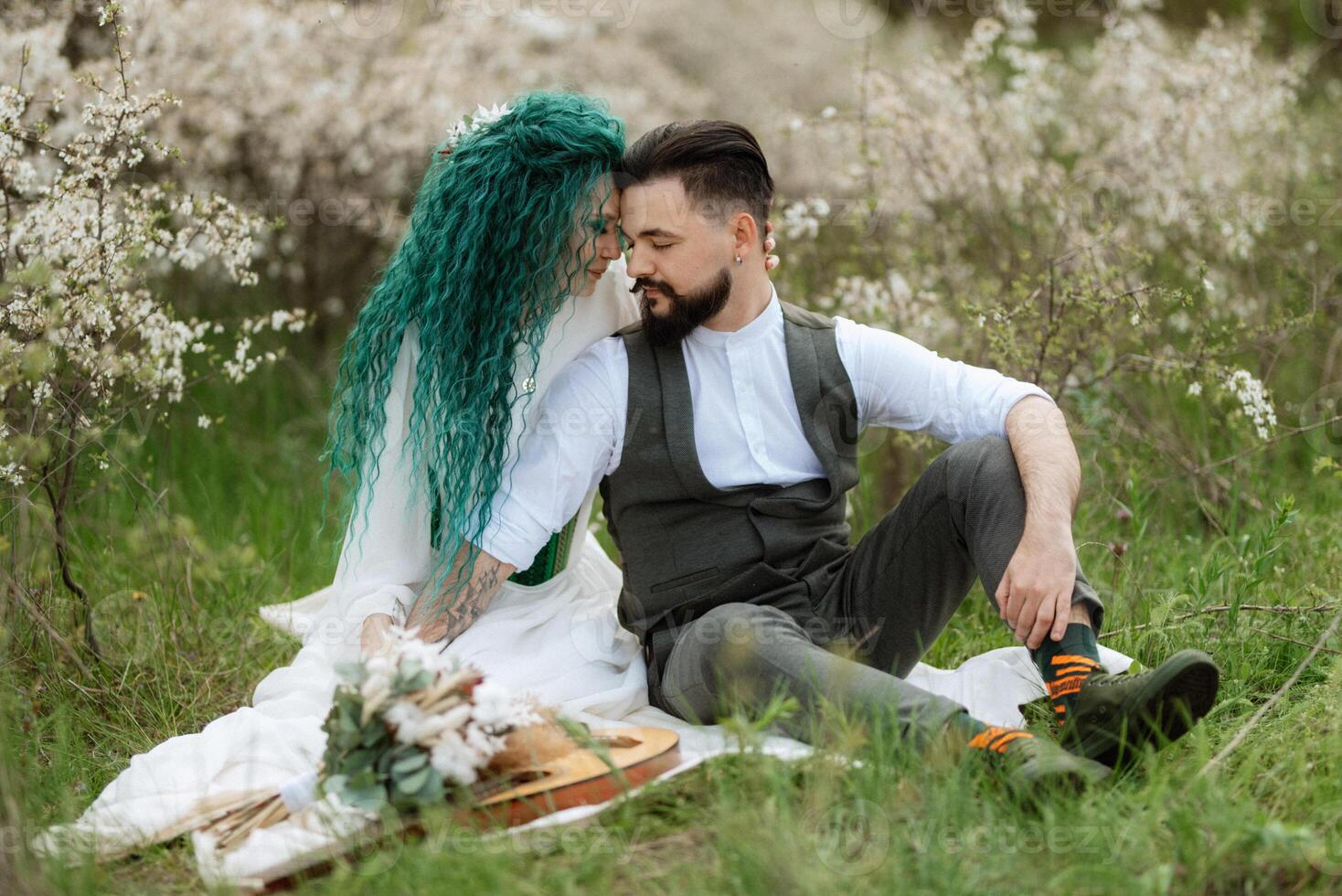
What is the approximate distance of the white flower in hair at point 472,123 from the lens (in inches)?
119

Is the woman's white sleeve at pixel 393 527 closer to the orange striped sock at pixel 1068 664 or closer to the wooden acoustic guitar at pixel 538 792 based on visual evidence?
the wooden acoustic guitar at pixel 538 792

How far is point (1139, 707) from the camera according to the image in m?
2.43

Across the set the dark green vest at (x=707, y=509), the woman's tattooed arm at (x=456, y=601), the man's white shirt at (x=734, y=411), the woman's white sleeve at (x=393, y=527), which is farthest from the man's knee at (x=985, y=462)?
the woman's white sleeve at (x=393, y=527)

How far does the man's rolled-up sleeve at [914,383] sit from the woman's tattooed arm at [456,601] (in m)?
0.94

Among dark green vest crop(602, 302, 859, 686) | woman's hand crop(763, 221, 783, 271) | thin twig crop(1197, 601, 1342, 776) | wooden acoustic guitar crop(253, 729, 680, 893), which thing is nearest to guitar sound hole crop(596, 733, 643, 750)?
wooden acoustic guitar crop(253, 729, 680, 893)

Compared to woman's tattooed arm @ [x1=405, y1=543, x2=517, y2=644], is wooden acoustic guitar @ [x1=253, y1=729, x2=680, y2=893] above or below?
below

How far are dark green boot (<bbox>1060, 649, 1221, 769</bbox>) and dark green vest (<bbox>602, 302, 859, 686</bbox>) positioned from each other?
684 mm

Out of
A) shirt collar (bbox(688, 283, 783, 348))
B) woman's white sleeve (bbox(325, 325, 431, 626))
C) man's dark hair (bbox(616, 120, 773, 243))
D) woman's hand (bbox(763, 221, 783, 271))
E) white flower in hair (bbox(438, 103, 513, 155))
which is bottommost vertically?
woman's white sleeve (bbox(325, 325, 431, 626))

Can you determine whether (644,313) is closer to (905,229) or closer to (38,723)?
(38,723)

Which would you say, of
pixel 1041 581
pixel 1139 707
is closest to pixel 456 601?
pixel 1041 581

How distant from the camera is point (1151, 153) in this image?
17.3ft

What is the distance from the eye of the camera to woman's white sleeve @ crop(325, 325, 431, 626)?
9.61 ft

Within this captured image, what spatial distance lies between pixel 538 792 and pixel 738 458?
3.07 ft

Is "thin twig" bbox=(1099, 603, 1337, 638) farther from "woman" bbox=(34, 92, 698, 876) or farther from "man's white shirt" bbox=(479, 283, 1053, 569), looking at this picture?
"woman" bbox=(34, 92, 698, 876)
